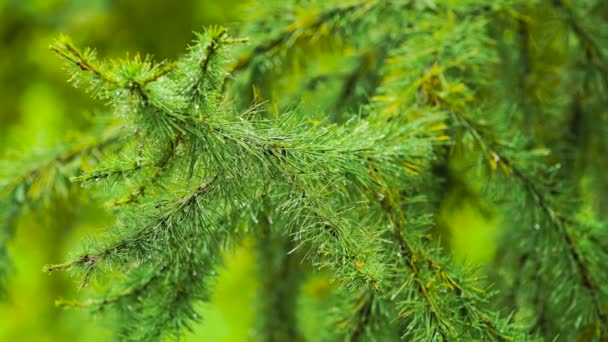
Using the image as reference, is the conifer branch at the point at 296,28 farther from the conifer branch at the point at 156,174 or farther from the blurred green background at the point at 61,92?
the blurred green background at the point at 61,92

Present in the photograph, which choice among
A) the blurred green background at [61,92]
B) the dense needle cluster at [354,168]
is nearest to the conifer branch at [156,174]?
the dense needle cluster at [354,168]

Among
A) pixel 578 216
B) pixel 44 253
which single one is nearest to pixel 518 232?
pixel 578 216

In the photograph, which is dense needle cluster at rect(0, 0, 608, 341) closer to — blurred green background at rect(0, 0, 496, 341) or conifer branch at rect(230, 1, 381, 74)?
conifer branch at rect(230, 1, 381, 74)

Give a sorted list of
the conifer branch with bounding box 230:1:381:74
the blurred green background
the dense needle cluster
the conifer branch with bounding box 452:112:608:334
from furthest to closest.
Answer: the blurred green background → the conifer branch with bounding box 230:1:381:74 → the conifer branch with bounding box 452:112:608:334 → the dense needle cluster

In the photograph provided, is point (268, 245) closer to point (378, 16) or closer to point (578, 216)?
point (378, 16)

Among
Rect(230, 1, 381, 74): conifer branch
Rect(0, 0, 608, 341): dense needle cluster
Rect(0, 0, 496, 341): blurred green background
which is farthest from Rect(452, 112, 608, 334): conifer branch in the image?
Rect(0, 0, 496, 341): blurred green background

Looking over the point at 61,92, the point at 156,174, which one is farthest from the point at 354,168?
the point at 61,92
